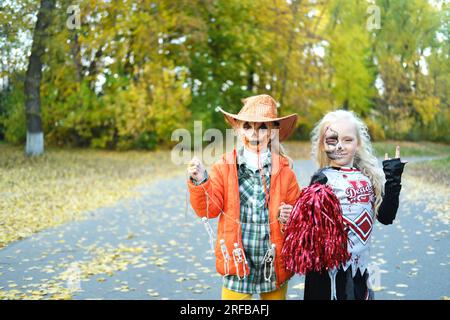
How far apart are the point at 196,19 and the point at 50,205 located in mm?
4315

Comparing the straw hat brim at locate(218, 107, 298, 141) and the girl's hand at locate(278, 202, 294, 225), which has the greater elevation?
the straw hat brim at locate(218, 107, 298, 141)

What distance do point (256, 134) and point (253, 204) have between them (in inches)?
10.9

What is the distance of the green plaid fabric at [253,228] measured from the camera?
214 centimetres

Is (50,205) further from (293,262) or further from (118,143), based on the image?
(118,143)

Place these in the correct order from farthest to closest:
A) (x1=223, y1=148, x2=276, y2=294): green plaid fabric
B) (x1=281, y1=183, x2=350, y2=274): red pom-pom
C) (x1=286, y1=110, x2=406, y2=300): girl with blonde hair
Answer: (x1=223, y1=148, x2=276, y2=294): green plaid fabric
(x1=286, y1=110, x2=406, y2=300): girl with blonde hair
(x1=281, y1=183, x2=350, y2=274): red pom-pom

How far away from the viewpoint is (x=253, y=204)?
214 cm

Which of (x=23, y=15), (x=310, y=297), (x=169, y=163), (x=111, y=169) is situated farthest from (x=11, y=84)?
(x=169, y=163)

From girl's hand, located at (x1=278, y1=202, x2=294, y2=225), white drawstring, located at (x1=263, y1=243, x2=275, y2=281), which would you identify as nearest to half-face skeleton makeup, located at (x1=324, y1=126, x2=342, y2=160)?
girl's hand, located at (x1=278, y1=202, x2=294, y2=225)

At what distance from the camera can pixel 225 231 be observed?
2.13 meters

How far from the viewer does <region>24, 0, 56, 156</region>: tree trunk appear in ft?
17.3

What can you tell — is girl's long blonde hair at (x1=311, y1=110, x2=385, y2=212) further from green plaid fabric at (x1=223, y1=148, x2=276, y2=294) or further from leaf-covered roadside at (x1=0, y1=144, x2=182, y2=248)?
leaf-covered roadside at (x1=0, y1=144, x2=182, y2=248)

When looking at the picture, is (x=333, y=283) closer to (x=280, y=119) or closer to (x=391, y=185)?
(x=391, y=185)

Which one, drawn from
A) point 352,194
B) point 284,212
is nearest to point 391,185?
→ point 352,194

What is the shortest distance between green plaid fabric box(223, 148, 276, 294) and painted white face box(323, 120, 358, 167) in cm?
24
